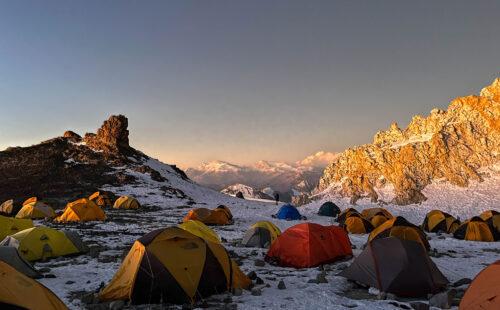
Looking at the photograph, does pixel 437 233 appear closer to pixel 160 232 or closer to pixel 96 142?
pixel 160 232

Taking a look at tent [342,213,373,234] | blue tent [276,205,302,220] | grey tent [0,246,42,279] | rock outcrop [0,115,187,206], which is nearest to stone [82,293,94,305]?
grey tent [0,246,42,279]

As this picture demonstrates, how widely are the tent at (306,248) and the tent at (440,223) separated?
16177 mm

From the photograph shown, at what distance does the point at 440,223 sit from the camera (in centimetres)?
2472

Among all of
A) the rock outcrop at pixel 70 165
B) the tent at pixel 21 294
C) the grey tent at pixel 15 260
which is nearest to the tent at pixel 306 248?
the tent at pixel 21 294

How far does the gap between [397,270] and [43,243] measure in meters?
14.9

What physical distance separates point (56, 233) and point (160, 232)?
8.57 meters

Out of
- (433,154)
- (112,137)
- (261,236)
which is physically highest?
(112,137)

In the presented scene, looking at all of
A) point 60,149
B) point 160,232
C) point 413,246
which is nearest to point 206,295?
point 160,232

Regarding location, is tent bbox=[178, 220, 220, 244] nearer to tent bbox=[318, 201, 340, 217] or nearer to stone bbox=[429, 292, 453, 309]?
stone bbox=[429, 292, 453, 309]

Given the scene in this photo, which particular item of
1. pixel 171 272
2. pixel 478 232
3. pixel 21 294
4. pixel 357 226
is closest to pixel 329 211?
Answer: pixel 357 226

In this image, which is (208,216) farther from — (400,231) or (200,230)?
(400,231)

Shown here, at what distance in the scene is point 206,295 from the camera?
840 cm

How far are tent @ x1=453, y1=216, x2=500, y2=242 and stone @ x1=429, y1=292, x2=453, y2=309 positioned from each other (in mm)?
16576

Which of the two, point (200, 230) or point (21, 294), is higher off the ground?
point (21, 294)
